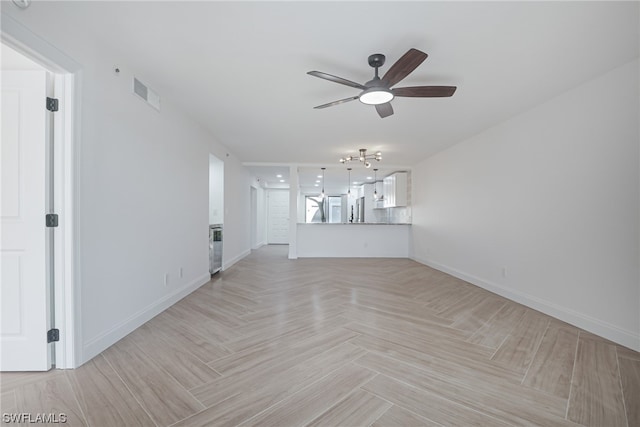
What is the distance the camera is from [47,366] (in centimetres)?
177

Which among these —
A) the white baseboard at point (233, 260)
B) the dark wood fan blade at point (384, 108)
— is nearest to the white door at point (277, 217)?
the white baseboard at point (233, 260)

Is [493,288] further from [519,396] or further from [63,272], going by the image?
[63,272]

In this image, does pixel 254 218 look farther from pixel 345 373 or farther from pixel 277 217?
pixel 345 373

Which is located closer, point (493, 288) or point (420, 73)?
point (420, 73)

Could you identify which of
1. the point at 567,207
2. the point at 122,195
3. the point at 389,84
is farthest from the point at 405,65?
the point at 122,195

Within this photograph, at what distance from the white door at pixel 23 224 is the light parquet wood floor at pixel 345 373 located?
210mm

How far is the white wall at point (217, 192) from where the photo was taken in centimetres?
508

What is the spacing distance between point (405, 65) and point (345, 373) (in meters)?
2.23

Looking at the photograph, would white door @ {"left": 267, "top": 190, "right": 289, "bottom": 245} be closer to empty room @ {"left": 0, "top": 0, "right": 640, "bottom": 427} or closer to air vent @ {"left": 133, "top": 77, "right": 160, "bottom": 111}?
empty room @ {"left": 0, "top": 0, "right": 640, "bottom": 427}

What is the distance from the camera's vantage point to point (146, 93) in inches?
103

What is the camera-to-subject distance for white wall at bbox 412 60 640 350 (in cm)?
228

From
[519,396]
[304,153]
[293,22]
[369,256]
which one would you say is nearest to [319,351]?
[519,396]

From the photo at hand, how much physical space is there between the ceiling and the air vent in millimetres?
81

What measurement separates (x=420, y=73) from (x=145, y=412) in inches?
126
